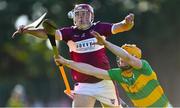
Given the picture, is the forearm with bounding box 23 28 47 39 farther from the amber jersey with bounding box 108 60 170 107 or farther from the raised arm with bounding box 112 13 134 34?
the amber jersey with bounding box 108 60 170 107

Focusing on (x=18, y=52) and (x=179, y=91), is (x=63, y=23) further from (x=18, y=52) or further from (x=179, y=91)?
(x=18, y=52)

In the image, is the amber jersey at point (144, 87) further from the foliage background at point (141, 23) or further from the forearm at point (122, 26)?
the foliage background at point (141, 23)

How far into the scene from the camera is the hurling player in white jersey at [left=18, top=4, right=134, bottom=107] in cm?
1138

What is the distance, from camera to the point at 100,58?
1168cm

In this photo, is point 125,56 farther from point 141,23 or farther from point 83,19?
point 141,23

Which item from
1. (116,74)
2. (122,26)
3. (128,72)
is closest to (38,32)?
(122,26)

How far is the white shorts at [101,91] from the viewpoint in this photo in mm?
11734

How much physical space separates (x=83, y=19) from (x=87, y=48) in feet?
1.40

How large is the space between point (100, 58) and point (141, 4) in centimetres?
2374

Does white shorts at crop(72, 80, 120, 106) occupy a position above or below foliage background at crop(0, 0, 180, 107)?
above

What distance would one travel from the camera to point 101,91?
1178cm

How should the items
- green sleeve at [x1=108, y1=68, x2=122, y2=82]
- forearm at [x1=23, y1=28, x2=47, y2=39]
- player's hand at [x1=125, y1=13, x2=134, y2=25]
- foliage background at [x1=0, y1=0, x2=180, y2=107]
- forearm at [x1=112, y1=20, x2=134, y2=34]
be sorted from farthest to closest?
foliage background at [x1=0, y1=0, x2=180, y2=107], forearm at [x1=23, y1=28, x2=47, y2=39], forearm at [x1=112, y1=20, x2=134, y2=34], player's hand at [x1=125, y1=13, x2=134, y2=25], green sleeve at [x1=108, y1=68, x2=122, y2=82]

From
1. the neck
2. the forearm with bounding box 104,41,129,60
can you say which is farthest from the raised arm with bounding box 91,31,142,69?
the neck

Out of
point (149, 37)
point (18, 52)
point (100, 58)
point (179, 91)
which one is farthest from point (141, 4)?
point (100, 58)
